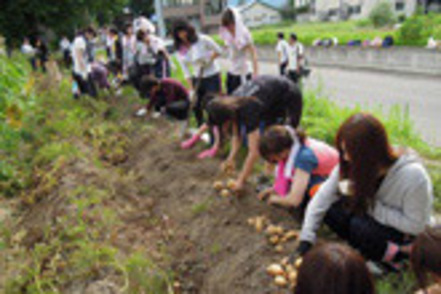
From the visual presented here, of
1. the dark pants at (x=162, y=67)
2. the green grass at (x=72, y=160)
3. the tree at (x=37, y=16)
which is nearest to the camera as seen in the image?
the green grass at (x=72, y=160)

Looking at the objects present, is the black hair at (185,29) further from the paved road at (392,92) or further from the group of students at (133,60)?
the paved road at (392,92)

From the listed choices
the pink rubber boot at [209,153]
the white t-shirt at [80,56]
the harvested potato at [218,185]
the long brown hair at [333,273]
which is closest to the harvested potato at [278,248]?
the harvested potato at [218,185]

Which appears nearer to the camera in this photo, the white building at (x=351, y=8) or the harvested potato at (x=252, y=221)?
the harvested potato at (x=252, y=221)

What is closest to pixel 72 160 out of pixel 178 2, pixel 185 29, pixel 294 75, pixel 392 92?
pixel 185 29

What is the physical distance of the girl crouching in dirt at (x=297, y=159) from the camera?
9.37 ft

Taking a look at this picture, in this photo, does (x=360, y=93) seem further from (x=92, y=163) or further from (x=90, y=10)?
(x=90, y=10)

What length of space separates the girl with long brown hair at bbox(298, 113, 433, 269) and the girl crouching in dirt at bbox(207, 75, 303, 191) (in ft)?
3.57

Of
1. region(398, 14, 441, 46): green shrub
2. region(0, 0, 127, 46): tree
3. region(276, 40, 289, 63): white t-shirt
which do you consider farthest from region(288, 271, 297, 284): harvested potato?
region(0, 0, 127, 46): tree

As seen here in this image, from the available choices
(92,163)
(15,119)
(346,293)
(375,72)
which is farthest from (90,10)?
(346,293)

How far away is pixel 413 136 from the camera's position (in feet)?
16.4

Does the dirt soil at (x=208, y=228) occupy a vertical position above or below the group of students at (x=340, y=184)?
below

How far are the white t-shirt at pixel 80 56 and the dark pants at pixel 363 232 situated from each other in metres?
7.04

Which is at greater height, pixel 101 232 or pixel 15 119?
pixel 15 119

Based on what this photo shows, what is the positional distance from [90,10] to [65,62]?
700 cm
